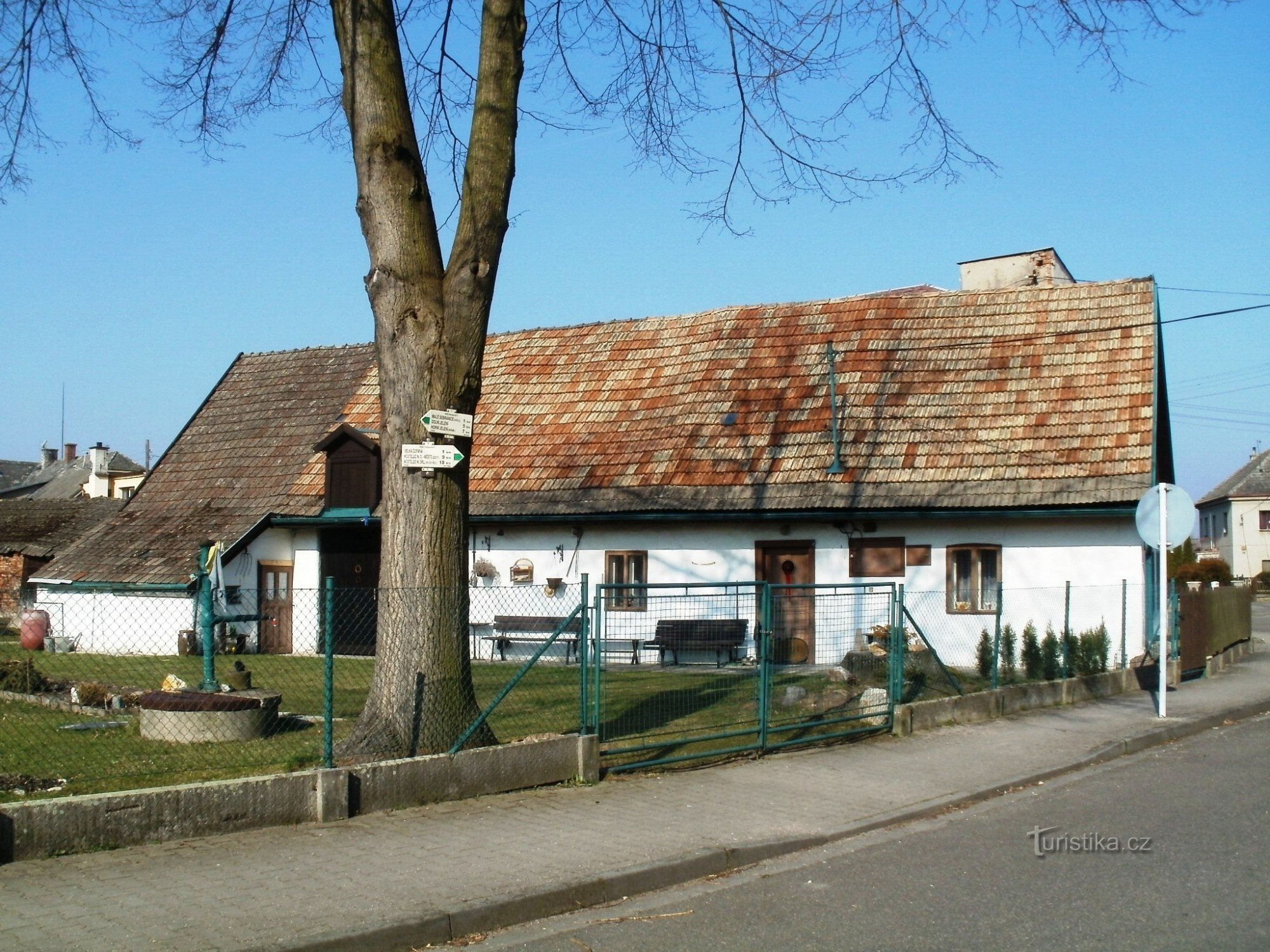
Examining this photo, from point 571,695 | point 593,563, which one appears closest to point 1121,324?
point 593,563

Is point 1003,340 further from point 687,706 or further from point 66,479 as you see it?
point 66,479

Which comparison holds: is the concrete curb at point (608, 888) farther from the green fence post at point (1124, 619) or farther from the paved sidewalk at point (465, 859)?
the green fence post at point (1124, 619)

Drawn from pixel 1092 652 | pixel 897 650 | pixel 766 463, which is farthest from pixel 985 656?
pixel 766 463

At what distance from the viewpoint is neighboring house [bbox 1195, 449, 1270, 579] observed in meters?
75.9

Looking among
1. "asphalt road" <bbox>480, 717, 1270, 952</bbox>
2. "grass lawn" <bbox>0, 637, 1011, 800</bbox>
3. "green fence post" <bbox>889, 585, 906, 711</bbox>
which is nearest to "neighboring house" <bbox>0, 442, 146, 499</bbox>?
"grass lawn" <bbox>0, 637, 1011, 800</bbox>

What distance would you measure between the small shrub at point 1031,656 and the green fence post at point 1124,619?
2341 mm

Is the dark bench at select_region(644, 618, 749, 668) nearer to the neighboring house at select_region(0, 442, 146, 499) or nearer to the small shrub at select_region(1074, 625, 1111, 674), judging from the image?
the small shrub at select_region(1074, 625, 1111, 674)

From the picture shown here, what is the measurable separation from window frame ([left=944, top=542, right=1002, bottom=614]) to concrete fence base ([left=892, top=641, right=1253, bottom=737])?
266 centimetres

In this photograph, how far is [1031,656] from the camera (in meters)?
16.4

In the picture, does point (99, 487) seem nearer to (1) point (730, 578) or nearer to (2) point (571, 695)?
(1) point (730, 578)

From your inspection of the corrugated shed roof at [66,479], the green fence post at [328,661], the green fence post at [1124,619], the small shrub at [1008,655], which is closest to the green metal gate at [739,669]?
the green fence post at [328,661]

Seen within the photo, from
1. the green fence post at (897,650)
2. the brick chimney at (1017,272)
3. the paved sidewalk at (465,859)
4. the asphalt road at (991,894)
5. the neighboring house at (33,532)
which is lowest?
the asphalt road at (991,894)

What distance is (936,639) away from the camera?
761 inches

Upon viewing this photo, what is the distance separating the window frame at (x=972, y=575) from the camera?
66.8 feet
